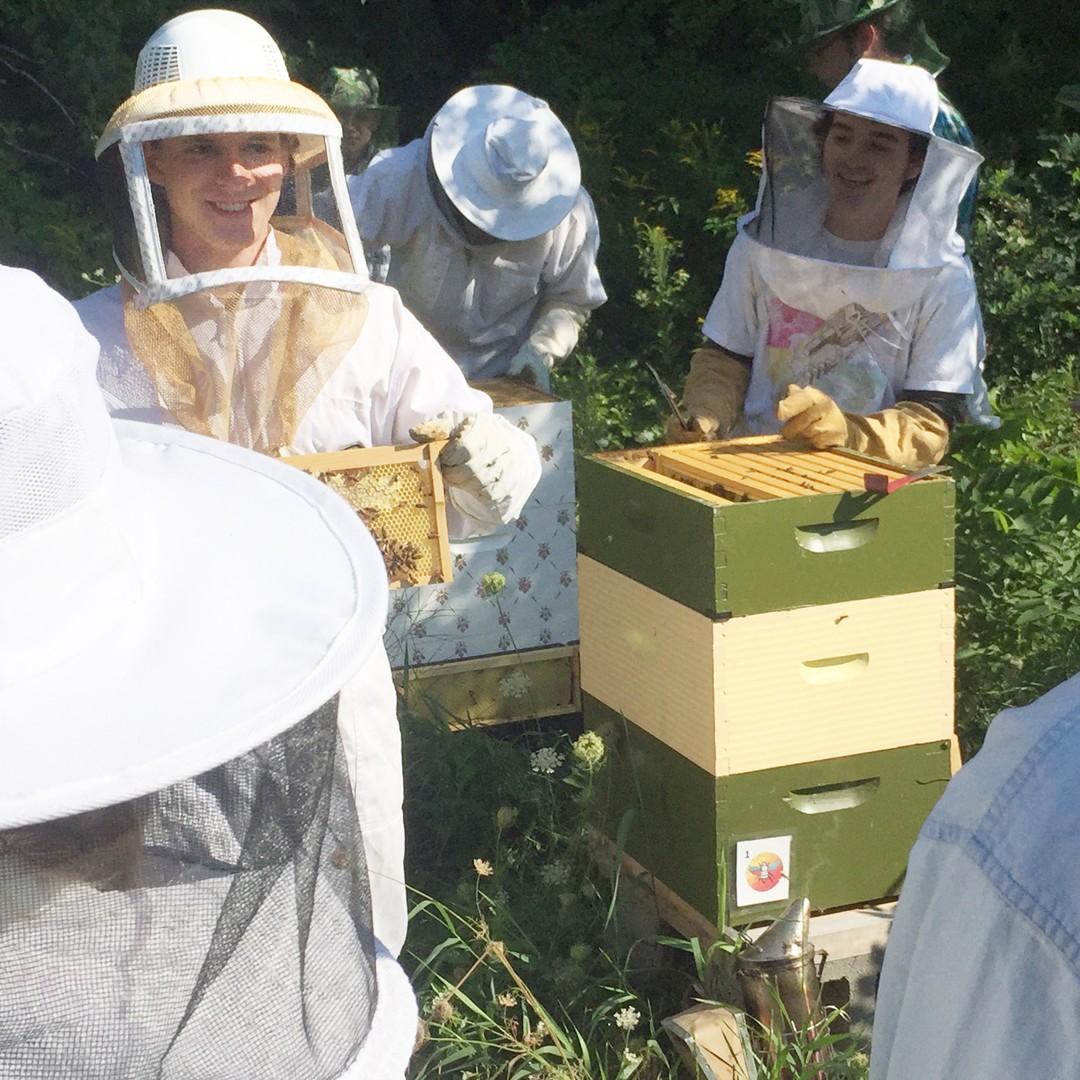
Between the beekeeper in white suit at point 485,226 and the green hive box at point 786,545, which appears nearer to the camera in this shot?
the green hive box at point 786,545

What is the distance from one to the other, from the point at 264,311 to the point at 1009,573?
2115mm

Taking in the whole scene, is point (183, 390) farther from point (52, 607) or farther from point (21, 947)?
point (21, 947)

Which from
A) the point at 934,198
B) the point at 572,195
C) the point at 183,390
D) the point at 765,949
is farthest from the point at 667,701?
the point at 572,195

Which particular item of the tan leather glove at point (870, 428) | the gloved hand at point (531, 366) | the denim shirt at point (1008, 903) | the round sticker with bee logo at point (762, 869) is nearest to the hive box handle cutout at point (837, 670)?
the round sticker with bee logo at point (762, 869)

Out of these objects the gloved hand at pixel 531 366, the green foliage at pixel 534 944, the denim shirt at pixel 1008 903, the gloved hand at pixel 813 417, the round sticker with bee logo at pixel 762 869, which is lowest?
the green foliage at pixel 534 944

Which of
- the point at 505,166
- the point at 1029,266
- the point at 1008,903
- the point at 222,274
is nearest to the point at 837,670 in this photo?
the point at 222,274

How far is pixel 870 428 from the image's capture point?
3.14 meters

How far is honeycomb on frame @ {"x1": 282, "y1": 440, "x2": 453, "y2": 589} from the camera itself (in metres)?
2.32

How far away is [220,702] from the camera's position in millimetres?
1166

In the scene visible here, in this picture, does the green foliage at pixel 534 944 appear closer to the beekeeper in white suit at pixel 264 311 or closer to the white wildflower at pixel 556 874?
the white wildflower at pixel 556 874

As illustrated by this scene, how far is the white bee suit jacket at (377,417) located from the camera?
7.54ft

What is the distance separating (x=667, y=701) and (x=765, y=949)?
477 mm

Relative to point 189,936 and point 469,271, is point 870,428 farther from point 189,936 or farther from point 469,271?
point 189,936

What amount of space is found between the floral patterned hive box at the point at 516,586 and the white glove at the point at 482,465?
1379 millimetres
